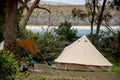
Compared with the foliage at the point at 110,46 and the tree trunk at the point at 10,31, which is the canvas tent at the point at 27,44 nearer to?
the tree trunk at the point at 10,31

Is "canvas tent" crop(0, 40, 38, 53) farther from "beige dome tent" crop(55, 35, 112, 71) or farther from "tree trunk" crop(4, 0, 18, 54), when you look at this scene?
"beige dome tent" crop(55, 35, 112, 71)

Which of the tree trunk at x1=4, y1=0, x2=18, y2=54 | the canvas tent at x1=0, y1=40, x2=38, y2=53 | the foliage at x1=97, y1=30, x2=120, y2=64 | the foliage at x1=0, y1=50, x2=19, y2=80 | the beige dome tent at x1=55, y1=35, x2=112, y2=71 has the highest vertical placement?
the foliage at x1=0, y1=50, x2=19, y2=80

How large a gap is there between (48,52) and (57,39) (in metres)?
1.61

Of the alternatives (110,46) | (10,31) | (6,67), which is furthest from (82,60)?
(6,67)

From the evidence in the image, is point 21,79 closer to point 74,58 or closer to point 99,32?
point 74,58

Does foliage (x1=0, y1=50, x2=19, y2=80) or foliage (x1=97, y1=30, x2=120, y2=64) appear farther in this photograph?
foliage (x1=97, y1=30, x2=120, y2=64)

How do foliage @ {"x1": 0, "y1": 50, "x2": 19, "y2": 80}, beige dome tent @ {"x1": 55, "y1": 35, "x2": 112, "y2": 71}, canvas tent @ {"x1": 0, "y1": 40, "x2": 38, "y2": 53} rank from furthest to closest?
beige dome tent @ {"x1": 55, "y1": 35, "x2": 112, "y2": 71}, canvas tent @ {"x1": 0, "y1": 40, "x2": 38, "y2": 53}, foliage @ {"x1": 0, "y1": 50, "x2": 19, "y2": 80}

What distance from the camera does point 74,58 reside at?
1820 cm

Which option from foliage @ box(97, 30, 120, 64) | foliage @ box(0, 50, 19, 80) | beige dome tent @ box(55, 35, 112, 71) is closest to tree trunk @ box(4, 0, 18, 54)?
beige dome tent @ box(55, 35, 112, 71)

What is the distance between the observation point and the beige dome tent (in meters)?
18.0

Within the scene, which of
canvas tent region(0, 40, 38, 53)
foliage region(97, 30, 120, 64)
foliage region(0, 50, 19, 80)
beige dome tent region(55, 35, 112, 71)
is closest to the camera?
foliage region(0, 50, 19, 80)

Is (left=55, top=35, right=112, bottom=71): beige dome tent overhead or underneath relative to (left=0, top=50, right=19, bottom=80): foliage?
underneath

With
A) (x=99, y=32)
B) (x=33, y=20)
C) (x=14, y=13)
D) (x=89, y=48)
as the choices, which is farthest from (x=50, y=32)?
(x=33, y=20)

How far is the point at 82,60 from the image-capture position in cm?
1809
